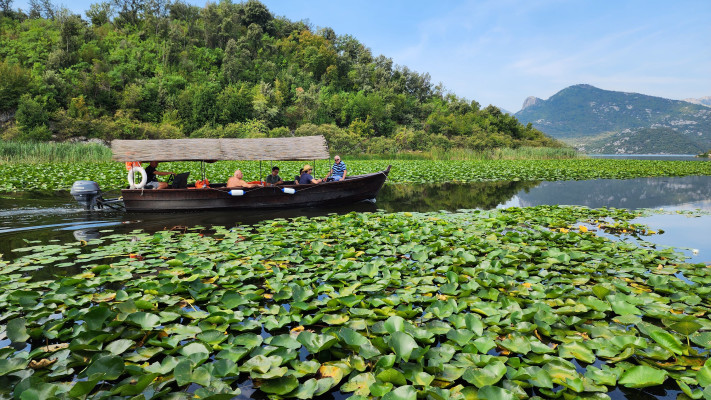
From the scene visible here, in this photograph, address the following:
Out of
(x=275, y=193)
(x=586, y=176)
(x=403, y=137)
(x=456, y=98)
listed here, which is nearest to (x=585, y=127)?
(x=456, y=98)

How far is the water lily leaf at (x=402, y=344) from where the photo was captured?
214 cm

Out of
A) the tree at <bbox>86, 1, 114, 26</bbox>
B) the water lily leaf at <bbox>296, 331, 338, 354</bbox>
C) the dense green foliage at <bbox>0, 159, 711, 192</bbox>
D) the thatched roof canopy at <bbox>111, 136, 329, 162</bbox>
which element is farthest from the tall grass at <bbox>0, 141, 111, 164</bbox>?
the tree at <bbox>86, 1, 114, 26</bbox>

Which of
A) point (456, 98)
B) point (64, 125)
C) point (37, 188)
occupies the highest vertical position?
point (456, 98)

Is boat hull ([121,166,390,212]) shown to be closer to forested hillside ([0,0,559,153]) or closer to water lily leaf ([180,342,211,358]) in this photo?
water lily leaf ([180,342,211,358])

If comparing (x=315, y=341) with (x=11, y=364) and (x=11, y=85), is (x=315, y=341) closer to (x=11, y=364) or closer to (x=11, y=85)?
→ (x=11, y=364)

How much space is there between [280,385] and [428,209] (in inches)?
298

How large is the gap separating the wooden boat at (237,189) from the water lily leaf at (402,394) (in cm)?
701

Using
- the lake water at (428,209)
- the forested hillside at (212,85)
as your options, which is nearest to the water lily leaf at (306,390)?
the lake water at (428,209)

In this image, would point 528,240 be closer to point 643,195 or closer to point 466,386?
point 466,386

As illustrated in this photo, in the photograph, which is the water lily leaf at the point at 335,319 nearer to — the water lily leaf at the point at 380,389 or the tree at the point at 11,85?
the water lily leaf at the point at 380,389

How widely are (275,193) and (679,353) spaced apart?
757 cm

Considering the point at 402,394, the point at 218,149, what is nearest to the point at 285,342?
the point at 402,394

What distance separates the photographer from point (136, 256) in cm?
458

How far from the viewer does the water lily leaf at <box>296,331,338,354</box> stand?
223 cm
